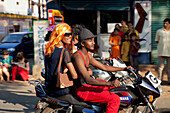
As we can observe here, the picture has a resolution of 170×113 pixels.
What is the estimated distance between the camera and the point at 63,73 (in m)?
4.27

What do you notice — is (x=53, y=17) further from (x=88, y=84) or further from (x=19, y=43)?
(x=19, y=43)

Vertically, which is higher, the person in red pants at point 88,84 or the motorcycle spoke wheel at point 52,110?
the person in red pants at point 88,84

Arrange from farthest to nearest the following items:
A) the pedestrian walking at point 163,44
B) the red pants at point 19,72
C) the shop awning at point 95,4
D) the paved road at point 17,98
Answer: the shop awning at point 95,4, the red pants at point 19,72, the pedestrian walking at point 163,44, the paved road at point 17,98

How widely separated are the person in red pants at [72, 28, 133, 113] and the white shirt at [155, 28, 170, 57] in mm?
5756

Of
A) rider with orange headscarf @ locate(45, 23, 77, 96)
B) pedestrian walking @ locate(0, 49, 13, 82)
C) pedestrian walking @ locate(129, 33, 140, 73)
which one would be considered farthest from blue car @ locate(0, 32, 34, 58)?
rider with orange headscarf @ locate(45, 23, 77, 96)

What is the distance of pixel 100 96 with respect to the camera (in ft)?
13.4

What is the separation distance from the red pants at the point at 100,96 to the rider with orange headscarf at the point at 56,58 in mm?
212

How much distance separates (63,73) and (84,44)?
1.64 feet

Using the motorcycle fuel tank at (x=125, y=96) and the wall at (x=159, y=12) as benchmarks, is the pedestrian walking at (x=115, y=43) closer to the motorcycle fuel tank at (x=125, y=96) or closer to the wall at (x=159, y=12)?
the wall at (x=159, y=12)

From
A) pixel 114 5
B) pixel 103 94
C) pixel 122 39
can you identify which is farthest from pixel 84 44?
pixel 114 5

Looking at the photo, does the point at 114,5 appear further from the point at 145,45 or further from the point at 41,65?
the point at 41,65

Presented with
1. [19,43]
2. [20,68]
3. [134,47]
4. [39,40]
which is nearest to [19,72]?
[20,68]

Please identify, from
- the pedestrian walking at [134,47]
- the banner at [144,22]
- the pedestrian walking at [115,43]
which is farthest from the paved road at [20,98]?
the banner at [144,22]

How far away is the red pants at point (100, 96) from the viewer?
158 inches
